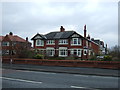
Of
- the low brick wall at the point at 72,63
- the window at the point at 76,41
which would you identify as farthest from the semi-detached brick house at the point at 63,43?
the low brick wall at the point at 72,63

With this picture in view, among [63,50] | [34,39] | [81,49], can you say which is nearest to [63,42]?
[63,50]

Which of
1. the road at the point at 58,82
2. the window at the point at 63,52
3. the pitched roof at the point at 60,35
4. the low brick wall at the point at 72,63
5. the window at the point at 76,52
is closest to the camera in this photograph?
the road at the point at 58,82

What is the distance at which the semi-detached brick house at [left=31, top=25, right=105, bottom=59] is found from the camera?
3981 cm

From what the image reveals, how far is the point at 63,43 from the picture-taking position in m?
42.1

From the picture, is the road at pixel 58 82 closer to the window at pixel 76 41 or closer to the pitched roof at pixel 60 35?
the window at pixel 76 41

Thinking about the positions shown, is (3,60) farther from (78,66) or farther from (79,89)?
(79,89)

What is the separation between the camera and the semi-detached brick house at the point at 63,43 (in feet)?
131

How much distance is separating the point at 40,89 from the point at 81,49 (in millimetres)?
32610

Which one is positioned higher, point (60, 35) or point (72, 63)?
point (60, 35)

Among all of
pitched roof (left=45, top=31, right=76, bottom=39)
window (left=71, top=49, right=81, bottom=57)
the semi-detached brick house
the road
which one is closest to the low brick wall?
the road

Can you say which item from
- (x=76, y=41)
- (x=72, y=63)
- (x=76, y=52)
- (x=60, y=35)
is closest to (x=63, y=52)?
(x=76, y=52)

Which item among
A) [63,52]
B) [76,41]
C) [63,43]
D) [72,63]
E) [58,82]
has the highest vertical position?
[76,41]

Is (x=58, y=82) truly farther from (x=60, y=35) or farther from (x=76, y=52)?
(x=60, y=35)

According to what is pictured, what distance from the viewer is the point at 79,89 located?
7801mm
